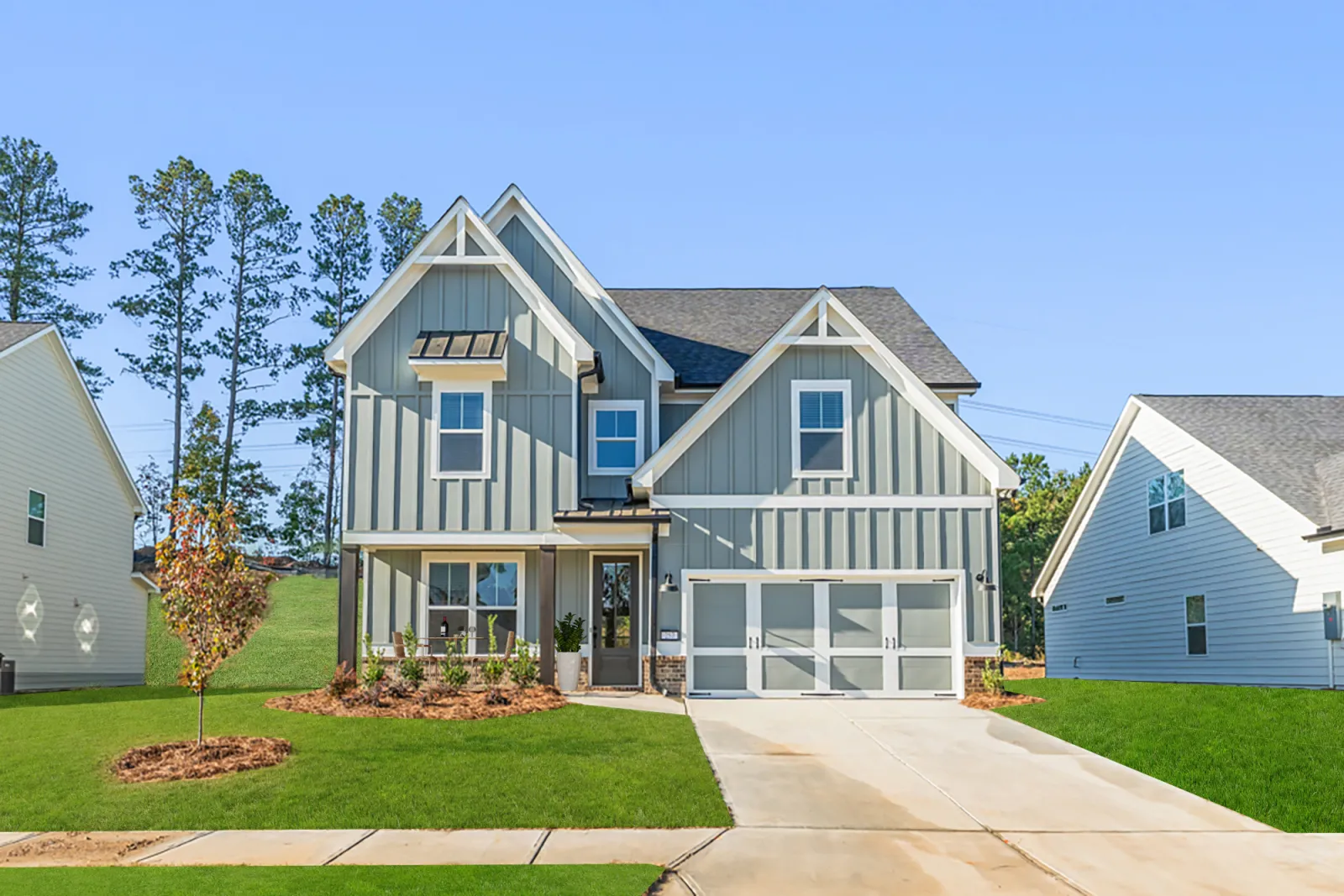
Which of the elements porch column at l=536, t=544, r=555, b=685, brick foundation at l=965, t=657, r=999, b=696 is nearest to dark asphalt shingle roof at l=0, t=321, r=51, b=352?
porch column at l=536, t=544, r=555, b=685

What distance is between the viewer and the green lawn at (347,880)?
880cm

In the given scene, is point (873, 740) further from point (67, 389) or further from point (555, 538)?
point (67, 389)

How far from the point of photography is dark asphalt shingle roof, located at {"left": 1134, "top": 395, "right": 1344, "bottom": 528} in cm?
2125

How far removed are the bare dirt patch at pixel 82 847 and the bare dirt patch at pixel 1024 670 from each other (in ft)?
85.7

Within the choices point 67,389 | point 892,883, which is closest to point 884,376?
point 892,883

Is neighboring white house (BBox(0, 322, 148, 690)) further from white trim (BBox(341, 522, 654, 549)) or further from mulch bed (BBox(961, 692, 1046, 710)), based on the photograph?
mulch bed (BBox(961, 692, 1046, 710))

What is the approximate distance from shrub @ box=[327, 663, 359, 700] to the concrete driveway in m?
5.26

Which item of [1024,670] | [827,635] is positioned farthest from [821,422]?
[1024,670]

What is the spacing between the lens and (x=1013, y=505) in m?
46.8

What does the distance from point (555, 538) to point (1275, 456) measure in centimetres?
1306

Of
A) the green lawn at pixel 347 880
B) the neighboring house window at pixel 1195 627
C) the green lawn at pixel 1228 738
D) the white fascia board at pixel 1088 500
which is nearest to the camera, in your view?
the green lawn at pixel 347 880

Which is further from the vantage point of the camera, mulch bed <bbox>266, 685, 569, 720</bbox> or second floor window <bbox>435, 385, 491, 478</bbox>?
second floor window <bbox>435, 385, 491, 478</bbox>

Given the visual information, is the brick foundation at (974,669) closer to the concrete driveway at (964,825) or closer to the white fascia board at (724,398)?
the concrete driveway at (964,825)

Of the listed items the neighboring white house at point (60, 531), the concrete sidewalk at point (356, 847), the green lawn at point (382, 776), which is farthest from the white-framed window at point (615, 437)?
the concrete sidewalk at point (356, 847)
